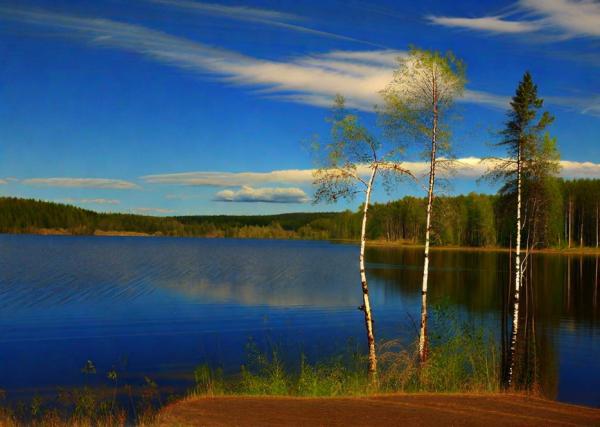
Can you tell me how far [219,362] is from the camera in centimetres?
2527

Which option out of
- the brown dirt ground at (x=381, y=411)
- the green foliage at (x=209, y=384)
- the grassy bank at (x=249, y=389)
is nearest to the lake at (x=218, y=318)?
the green foliage at (x=209, y=384)

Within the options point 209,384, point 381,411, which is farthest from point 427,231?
point 209,384

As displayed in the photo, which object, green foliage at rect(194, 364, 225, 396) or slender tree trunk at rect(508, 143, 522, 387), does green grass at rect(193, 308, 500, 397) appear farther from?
slender tree trunk at rect(508, 143, 522, 387)

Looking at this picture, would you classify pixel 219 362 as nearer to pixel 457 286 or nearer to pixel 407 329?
pixel 407 329

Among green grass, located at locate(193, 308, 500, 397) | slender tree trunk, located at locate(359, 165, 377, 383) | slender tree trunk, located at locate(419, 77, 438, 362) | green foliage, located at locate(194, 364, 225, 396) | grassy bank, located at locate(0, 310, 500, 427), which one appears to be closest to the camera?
grassy bank, located at locate(0, 310, 500, 427)

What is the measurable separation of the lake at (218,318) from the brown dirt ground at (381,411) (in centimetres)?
527

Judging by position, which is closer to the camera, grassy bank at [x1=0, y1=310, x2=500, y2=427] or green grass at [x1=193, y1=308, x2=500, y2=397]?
grassy bank at [x1=0, y1=310, x2=500, y2=427]

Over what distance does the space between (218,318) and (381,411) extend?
2333cm

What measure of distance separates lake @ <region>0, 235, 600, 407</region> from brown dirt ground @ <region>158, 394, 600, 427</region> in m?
5.27

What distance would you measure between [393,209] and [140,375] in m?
172

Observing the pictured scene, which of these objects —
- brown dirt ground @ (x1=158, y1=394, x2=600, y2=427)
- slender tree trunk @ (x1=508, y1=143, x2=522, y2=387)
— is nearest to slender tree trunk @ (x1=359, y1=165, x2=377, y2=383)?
brown dirt ground @ (x1=158, y1=394, x2=600, y2=427)

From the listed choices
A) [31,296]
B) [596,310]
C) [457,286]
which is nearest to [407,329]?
[596,310]

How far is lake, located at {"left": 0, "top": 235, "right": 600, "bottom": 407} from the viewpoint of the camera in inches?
956

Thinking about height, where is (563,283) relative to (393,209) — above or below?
below
